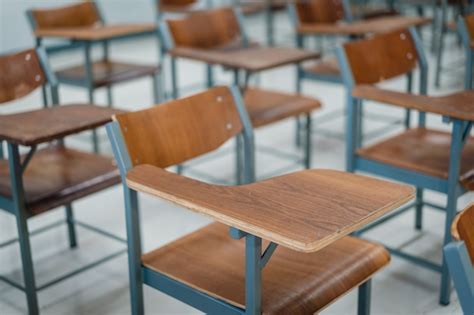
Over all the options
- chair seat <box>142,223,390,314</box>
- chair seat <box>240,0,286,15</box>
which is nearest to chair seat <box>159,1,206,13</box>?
chair seat <box>240,0,286,15</box>

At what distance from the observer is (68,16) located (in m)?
3.81

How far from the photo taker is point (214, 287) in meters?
1.50

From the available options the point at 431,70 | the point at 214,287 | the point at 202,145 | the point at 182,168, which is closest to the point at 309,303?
the point at 214,287

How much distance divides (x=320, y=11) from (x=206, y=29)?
883mm

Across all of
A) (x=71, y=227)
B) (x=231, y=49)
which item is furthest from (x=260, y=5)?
(x=71, y=227)

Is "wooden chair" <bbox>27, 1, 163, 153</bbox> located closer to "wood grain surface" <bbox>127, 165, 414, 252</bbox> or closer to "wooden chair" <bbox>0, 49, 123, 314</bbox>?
"wooden chair" <bbox>0, 49, 123, 314</bbox>

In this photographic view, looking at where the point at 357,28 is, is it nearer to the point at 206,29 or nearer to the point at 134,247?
the point at 206,29

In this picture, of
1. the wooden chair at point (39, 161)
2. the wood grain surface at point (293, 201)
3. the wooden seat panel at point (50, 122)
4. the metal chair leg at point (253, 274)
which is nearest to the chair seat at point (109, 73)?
the wooden chair at point (39, 161)

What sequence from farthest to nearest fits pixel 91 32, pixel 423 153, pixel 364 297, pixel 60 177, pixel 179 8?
1. pixel 179 8
2. pixel 91 32
3. pixel 423 153
4. pixel 60 177
5. pixel 364 297

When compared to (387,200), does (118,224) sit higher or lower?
lower

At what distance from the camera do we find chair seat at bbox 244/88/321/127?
2.81m

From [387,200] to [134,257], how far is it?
61 cm

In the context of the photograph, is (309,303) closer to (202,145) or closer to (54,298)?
(202,145)

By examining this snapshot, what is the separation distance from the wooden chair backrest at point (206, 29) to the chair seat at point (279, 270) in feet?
5.22
